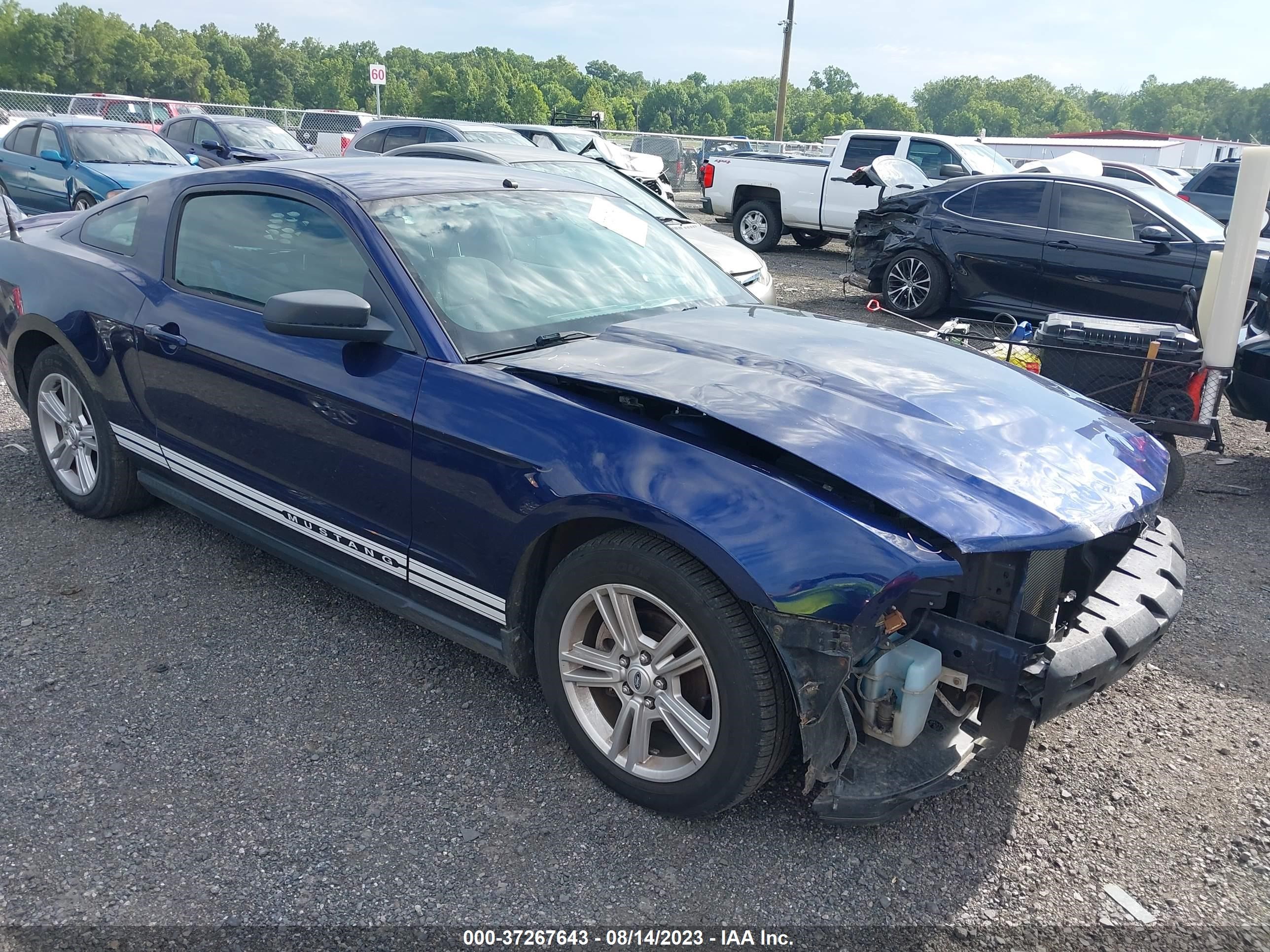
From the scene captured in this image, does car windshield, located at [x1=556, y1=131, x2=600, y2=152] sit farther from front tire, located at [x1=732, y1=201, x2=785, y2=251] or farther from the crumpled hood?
the crumpled hood

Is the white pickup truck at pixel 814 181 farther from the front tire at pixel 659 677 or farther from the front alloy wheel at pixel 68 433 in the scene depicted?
the front tire at pixel 659 677

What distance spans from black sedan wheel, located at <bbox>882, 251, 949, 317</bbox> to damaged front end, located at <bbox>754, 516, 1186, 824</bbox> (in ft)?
24.8

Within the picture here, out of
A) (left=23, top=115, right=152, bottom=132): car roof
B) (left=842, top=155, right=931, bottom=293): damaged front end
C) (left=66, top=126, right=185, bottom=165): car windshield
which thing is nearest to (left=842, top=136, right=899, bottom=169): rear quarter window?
(left=842, top=155, right=931, bottom=293): damaged front end

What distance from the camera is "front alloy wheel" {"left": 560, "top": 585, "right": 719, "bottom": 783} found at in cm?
247

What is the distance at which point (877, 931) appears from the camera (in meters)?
2.26

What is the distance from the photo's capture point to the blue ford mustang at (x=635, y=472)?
7.45 feet

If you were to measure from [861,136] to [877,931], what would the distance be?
14134 mm

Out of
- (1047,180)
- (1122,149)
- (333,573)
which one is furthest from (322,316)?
(1122,149)

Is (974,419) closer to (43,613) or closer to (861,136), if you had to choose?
(43,613)

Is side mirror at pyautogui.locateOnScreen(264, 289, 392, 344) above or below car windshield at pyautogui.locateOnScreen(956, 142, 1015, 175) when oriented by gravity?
below

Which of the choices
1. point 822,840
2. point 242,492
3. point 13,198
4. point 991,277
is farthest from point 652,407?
point 13,198

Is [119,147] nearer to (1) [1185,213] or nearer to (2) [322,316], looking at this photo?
(2) [322,316]

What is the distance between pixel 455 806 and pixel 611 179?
22.7 feet

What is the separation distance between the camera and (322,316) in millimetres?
2824
